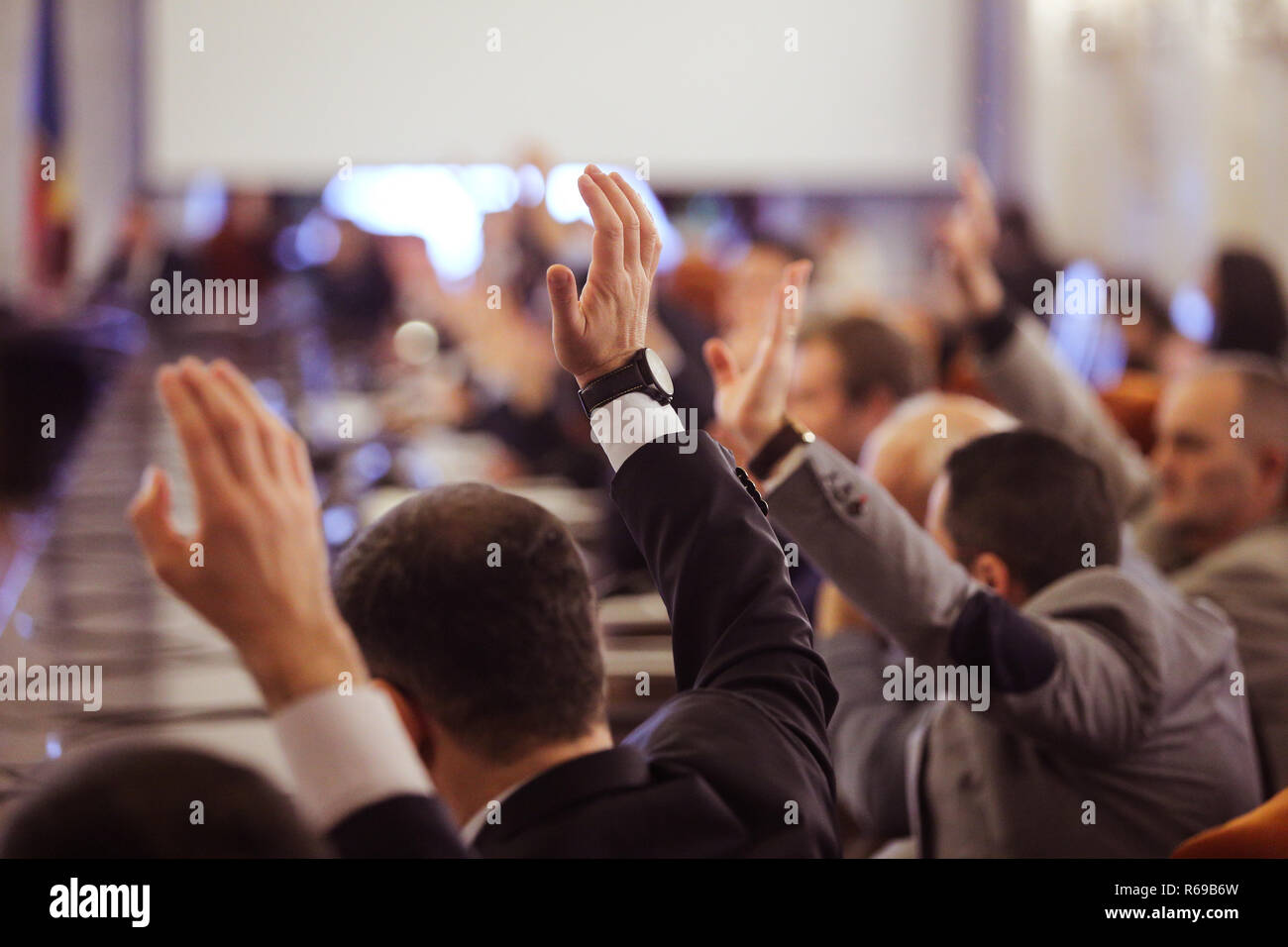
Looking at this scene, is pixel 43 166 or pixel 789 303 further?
pixel 43 166

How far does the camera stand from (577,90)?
6.78 meters

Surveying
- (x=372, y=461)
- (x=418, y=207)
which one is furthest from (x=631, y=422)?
(x=418, y=207)

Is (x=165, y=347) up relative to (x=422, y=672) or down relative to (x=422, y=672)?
up

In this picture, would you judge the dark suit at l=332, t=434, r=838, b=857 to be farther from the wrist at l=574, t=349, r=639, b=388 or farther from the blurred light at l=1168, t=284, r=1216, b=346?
the blurred light at l=1168, t=284, r=1216, b=346

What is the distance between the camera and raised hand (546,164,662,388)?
36.0 inches

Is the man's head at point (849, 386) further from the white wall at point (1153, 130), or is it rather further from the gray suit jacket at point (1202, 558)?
the white wall at point (1153, 130)

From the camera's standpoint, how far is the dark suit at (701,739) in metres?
0.80

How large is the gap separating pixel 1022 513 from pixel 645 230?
0.54 meters

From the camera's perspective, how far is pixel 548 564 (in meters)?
0.88

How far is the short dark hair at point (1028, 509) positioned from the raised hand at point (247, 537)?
31.7 inches

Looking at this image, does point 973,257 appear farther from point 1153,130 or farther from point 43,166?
point 43,166

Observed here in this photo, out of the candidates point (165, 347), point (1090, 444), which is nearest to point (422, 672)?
point (1090, 444)

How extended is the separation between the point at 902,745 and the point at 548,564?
0.70 meters
